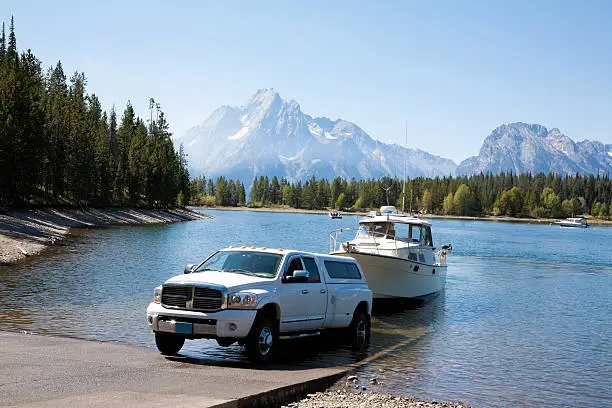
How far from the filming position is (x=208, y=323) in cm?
1367

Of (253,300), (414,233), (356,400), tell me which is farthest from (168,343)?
(414,233)

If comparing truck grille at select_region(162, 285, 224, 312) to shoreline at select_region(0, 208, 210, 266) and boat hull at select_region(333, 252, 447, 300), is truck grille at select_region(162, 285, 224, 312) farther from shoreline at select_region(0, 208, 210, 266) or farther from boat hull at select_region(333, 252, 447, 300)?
shoreline at select_region(0, 208, 210, 266)

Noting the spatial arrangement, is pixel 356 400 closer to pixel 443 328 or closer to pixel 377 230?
pixel 443 328

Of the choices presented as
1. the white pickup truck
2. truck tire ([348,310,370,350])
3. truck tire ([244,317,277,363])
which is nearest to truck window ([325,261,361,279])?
the white pickup truck

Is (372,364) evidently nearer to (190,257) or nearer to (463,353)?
(463,353)

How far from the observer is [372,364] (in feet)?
53.9

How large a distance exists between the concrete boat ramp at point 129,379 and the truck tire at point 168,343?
264mm

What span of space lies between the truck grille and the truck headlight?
0.64 feet

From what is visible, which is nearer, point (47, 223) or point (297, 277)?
point (297, 277)

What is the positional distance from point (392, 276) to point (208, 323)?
54.1 ft

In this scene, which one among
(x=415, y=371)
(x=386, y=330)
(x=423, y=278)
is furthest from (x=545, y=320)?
(x=415, y=371)

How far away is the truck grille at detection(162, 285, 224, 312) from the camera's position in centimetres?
1380

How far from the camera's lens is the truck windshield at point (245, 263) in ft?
50.4

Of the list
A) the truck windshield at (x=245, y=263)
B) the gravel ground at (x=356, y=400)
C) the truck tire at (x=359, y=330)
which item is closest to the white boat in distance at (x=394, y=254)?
the truck tire at (x=359, y=330)
